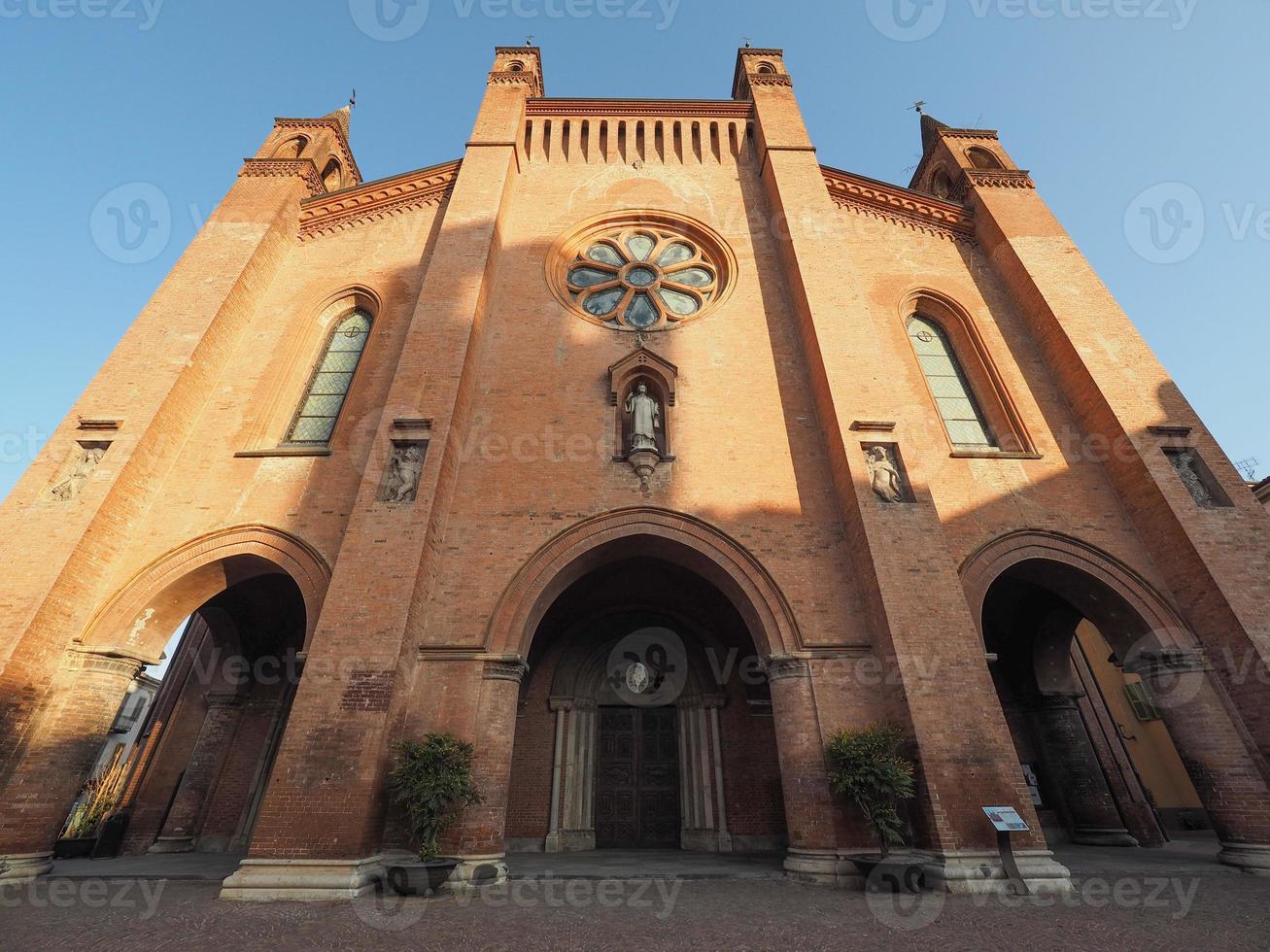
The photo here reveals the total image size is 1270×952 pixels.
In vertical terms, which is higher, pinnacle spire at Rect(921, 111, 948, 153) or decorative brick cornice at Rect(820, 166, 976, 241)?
pinnacle spire at Rect(921, 111, 948, 153)

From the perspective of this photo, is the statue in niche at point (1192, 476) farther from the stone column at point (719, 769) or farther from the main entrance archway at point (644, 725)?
the stone column at point (719, 769)

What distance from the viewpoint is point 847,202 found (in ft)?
46.2

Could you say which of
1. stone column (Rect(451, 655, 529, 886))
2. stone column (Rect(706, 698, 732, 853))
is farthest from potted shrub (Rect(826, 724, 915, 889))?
stone column (Rect(451, 655, 529, 886))

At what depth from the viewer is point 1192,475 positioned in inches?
375

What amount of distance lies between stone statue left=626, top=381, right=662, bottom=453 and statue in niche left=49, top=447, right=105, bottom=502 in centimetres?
812

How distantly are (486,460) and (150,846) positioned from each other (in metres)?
9.32

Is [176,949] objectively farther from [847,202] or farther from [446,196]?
[847,202]

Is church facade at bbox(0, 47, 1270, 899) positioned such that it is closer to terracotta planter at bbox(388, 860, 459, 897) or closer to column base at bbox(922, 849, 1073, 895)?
column base at bbox(922, 849, 1073, 895)

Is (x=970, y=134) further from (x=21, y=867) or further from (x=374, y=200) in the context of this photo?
(x=21, y=867)

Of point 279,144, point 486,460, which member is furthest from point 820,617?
point 279,144

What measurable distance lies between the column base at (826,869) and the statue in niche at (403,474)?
677 cm

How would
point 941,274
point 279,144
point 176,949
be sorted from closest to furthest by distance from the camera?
point 176,949 < point 941,274 < point 279,144

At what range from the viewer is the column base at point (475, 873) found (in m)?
6.75

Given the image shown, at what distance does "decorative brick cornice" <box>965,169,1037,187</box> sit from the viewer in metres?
14.3
